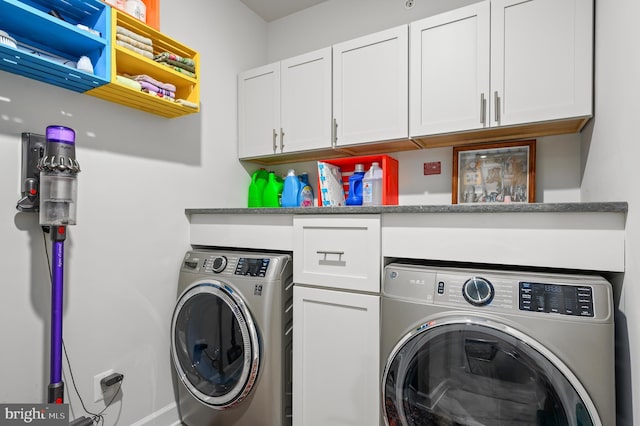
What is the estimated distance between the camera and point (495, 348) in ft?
3.38

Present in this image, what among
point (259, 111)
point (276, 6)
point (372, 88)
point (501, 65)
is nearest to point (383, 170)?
point (372, 88)

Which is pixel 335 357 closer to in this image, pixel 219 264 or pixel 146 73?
pixel 219 264

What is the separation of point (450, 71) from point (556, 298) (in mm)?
1152

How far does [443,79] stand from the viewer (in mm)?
1635

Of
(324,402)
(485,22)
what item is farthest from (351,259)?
(485,22)

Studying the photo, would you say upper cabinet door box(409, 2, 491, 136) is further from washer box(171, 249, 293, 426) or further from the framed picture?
washer box(171, 249, 293, 426)

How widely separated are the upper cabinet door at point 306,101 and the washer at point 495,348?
1.07 m

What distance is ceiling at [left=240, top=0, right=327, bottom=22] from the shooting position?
2.32 meters

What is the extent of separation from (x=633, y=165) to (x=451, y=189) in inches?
39.5

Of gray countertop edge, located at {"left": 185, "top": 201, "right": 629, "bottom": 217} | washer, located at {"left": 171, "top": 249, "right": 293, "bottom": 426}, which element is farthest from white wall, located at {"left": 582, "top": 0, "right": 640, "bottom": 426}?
washer, located at {"left": 171, "top": 249, "right": 293, "bottom": 426}

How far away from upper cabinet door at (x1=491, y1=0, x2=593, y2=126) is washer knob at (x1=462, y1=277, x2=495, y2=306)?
2.78 ft

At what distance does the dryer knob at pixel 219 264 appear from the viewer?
5.32 feet

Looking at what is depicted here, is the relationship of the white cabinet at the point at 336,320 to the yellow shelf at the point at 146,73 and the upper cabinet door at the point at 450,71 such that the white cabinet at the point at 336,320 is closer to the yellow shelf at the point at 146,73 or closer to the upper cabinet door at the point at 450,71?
the upper cabinet door at the point at 450,71

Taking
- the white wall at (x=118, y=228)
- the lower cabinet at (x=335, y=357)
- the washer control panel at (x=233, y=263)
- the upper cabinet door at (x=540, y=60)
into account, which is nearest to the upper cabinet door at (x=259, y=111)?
the white wall at (x=118, y=228)
